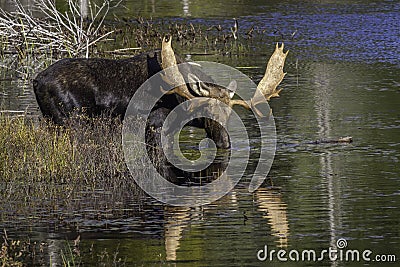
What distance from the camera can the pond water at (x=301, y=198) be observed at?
323 inches

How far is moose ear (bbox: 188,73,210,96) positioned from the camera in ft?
40.5

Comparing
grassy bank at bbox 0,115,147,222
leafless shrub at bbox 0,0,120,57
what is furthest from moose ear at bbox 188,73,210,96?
leafless shrub at bbox 0,0,120,57

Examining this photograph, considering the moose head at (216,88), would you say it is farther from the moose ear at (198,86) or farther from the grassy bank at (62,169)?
the grassy bank at (62,169)

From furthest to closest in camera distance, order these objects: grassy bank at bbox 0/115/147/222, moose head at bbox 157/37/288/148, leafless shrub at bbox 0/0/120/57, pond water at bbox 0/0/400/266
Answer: leafless shrub at bbox 0/0/120/57
moose head at bbox 157/37/288/148
grassy bank at bbox 0/115/147/222
pond water at bbox 0/0/400/266

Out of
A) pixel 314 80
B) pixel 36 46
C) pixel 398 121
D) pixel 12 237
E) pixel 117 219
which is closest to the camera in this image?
pixel 12 237

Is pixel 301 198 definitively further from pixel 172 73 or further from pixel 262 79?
pixel 172 73

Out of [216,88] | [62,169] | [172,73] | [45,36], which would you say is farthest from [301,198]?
[45,36]

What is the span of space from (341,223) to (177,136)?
456cm

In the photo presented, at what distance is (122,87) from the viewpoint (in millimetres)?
12781

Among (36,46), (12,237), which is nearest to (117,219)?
(12,237)

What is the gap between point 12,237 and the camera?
8.45 meters

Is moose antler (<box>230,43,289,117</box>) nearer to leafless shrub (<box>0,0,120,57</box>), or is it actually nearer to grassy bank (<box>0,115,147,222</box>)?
grassy bank (<box>0,115,147,222</box>)

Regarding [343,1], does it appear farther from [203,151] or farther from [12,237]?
[12,237]

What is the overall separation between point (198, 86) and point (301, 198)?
9.66 feet
